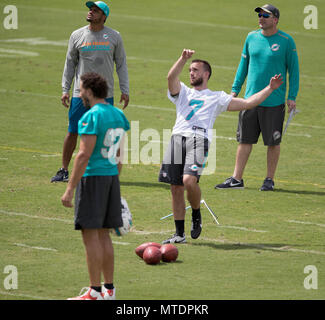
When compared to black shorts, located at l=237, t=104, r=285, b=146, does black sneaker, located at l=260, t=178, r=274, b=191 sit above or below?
below

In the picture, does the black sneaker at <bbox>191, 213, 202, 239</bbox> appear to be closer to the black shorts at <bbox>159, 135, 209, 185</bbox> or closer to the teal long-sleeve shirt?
the black shorts at <bbox>159, 135, 209, 185</bbox>

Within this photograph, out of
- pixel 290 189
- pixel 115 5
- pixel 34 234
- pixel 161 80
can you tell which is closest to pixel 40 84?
pixel 161 80

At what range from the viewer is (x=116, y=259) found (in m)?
8.96

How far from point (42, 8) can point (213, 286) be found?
2667 cm

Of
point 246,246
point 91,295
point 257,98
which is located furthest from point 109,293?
point 257,98

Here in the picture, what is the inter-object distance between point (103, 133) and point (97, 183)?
44 centimetres

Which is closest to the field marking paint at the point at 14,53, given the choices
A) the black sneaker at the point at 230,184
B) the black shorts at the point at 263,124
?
the black shorts at the point at 263,124

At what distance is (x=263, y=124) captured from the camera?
12.5 m

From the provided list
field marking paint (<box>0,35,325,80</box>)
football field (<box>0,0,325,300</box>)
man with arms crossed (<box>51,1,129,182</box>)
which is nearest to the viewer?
football field (<box>0,0,325,300</box>)

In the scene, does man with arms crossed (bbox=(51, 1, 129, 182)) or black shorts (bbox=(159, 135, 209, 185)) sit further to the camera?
man with arms crossed (bbox=(51, 1, 129, 182))

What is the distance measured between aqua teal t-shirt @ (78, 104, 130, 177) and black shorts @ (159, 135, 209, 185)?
2062 millimetres

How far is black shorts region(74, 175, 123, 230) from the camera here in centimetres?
747

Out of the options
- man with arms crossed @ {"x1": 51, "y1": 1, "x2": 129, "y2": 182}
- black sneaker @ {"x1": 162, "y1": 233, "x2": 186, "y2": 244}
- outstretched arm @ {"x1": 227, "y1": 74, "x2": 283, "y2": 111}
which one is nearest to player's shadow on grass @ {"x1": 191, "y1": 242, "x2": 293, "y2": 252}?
black sneaker @ {"x1": 162, "y1": 233, "x2": 186, "y2": 244}
